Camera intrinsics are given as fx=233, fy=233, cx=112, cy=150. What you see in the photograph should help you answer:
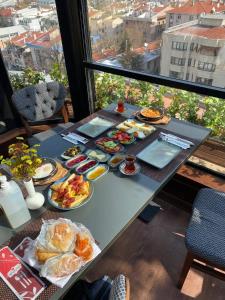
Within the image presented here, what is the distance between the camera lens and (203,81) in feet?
5.84

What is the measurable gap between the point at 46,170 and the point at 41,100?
119 centimetres

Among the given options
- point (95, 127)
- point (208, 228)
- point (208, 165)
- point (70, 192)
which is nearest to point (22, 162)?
point (70, 192)

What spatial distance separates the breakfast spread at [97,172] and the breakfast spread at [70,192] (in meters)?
0.07

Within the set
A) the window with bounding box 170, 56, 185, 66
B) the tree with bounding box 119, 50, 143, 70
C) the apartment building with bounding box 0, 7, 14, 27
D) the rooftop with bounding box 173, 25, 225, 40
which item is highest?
the apartment building with bounding box 0, 7, 14, 27

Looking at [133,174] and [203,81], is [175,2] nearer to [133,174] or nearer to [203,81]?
[203,81]

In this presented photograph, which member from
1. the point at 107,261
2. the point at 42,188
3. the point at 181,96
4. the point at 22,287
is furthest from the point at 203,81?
the point at 22,287

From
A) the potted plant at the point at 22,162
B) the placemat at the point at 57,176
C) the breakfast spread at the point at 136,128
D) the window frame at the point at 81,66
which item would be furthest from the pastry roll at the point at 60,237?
the window frame at the point at 81,66

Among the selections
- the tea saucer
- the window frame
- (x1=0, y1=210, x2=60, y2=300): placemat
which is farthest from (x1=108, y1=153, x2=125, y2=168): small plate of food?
the window frame

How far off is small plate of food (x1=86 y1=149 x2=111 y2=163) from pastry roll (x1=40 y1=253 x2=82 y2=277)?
0.63 metres

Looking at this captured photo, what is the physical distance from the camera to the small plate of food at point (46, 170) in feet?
4.24

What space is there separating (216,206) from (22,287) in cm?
115

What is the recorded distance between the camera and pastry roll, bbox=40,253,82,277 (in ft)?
2.79

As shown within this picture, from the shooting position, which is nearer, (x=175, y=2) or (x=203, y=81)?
(x=175, y=2)

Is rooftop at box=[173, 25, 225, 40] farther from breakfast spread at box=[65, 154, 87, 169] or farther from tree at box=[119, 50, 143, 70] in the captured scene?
breakfast spread at box=[65, 154, 87, 169]
